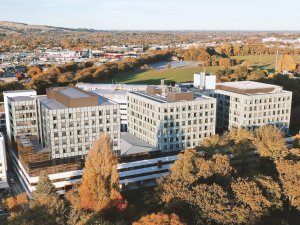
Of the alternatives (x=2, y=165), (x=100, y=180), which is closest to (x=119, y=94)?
(x=2, y=165)

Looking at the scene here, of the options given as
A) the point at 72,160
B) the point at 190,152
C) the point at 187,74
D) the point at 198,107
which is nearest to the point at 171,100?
the point at 198,107

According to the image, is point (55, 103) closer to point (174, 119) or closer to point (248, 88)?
point (174, 119)

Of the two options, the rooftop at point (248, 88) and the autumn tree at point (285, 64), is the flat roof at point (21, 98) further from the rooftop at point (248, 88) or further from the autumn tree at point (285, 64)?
the autumn tree at point (285, 64)

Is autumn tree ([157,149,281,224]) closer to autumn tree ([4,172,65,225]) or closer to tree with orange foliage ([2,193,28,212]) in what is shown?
autumn tree ([4,172,65,225])

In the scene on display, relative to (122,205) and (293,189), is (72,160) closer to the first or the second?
(122,205)

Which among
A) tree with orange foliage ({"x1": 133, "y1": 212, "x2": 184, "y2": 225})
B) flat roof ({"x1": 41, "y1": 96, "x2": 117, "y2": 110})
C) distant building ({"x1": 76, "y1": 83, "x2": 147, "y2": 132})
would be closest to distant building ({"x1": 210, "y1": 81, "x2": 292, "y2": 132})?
distant building ({"x1": 76, "y1": 83, "x2": 147, "y2": 132})

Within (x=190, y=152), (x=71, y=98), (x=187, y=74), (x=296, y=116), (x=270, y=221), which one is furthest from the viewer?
(x=187, y=74)
